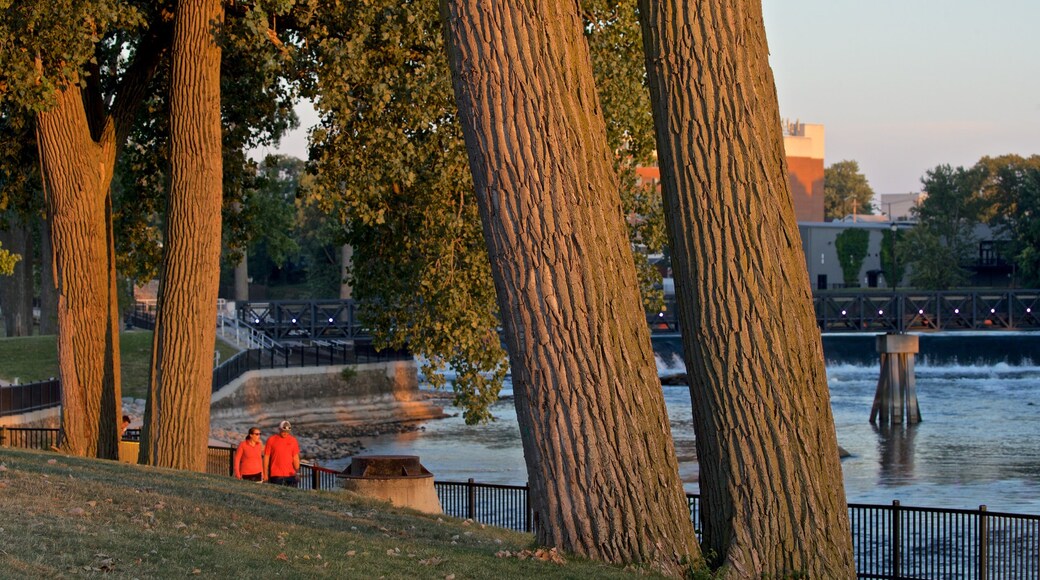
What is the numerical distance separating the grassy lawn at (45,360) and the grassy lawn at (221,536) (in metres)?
27.8

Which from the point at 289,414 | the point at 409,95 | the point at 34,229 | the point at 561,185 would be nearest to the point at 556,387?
the point at 561,185

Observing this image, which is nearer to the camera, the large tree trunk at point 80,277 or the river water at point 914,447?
the large tree trunk at point 80,277

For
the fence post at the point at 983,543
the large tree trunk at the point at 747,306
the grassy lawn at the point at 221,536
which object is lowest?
the fence post at the point at 983,543

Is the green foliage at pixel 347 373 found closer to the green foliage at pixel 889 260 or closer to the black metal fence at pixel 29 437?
the black metal fence at pixel 29 437

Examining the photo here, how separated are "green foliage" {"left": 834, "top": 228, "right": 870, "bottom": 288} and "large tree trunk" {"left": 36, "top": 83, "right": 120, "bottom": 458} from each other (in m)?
90.2

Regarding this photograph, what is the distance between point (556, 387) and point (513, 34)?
81.2 inches

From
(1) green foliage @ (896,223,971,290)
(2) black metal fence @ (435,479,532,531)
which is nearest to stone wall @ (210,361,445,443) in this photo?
(2) black metal fence @ (435,479,532,531)

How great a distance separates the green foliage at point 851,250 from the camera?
104 metres

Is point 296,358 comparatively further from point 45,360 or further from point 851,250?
point 851,250

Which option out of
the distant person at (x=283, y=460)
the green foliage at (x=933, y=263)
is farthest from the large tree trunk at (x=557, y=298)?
the green foliage at (x=933, y=263)

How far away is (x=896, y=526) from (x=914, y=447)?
96.3 feet

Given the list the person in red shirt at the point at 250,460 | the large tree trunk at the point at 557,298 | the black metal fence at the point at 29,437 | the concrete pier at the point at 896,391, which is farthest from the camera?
the concrete pier at the point at 896,391

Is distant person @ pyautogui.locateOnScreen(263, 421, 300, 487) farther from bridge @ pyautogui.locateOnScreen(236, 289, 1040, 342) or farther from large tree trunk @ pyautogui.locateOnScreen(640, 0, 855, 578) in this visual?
bridge @ pyautogui.locateOnScreen(236, 289, 1040, 342)

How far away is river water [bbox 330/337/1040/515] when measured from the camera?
31928 mm
